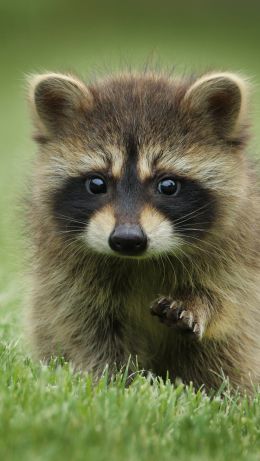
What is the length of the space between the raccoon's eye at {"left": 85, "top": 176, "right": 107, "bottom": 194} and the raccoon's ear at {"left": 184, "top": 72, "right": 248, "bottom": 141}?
539 mm

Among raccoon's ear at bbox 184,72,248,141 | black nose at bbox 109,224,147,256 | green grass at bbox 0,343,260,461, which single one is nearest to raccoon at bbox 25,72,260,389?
raccoon's ear at bbox 184,72,248,141

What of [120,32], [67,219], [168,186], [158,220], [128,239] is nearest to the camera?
[128,239]

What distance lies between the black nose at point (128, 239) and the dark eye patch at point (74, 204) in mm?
279

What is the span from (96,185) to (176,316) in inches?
27.1

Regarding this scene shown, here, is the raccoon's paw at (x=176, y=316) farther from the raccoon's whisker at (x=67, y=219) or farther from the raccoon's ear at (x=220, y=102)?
the raccoon's ear at (x=220, y=102)

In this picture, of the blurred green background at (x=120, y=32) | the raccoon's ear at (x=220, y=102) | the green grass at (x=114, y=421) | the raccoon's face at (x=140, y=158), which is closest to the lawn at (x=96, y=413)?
the green grass at (x=114, y=421)

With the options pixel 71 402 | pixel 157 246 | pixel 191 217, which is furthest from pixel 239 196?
pixel 71 402

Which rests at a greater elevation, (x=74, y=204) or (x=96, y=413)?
(x=74, y=204)

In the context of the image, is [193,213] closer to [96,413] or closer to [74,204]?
A: [74,204]

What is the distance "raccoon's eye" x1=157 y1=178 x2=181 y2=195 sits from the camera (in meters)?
4.21

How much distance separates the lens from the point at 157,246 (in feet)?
13.3

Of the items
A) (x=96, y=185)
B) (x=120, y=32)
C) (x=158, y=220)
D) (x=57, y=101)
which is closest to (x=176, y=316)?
(x=158, y=220)

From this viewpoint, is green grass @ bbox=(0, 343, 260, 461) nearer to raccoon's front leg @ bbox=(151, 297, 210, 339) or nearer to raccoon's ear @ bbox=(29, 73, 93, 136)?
raccoon's front leg @ bbox=(151, 297, 210, 339)

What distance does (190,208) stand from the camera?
4266 millimetres
